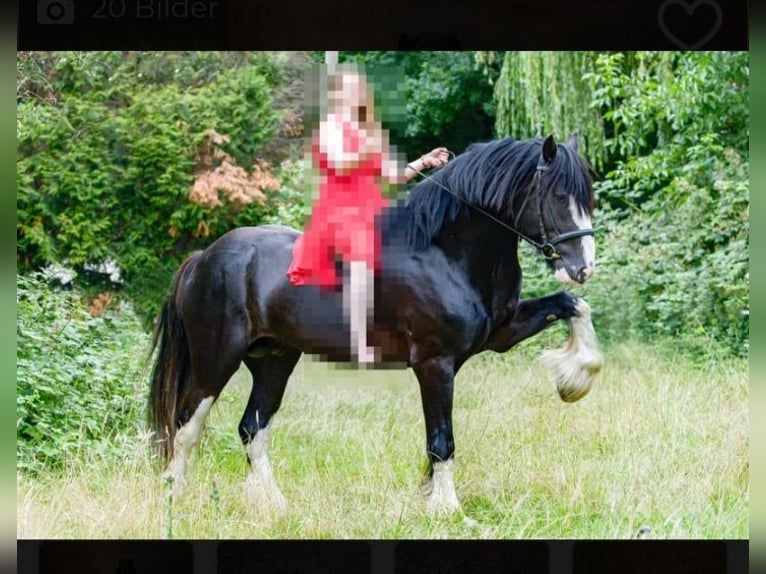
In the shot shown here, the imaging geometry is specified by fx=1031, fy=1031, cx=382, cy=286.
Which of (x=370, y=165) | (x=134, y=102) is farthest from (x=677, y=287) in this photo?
(x=134, y=102)

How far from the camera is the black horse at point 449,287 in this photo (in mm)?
4160

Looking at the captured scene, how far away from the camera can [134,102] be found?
5.71 metres

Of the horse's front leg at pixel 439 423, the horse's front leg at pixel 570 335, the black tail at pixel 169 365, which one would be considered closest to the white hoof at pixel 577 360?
the horse's front leg at pixel 570 335

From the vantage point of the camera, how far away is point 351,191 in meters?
4.25

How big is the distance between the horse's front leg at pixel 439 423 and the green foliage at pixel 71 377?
4.62ft

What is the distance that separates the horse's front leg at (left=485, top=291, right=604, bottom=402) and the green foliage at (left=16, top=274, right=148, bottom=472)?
178 centimetres

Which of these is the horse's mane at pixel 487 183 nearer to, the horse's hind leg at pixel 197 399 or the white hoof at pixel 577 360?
the white hoof at pixel 577 360

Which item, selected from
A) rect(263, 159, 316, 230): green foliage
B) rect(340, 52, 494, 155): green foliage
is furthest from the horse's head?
rect(263, 159, 316, 230): green foliage

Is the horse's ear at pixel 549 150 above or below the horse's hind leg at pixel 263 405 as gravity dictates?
above

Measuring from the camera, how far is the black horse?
4160 mm
